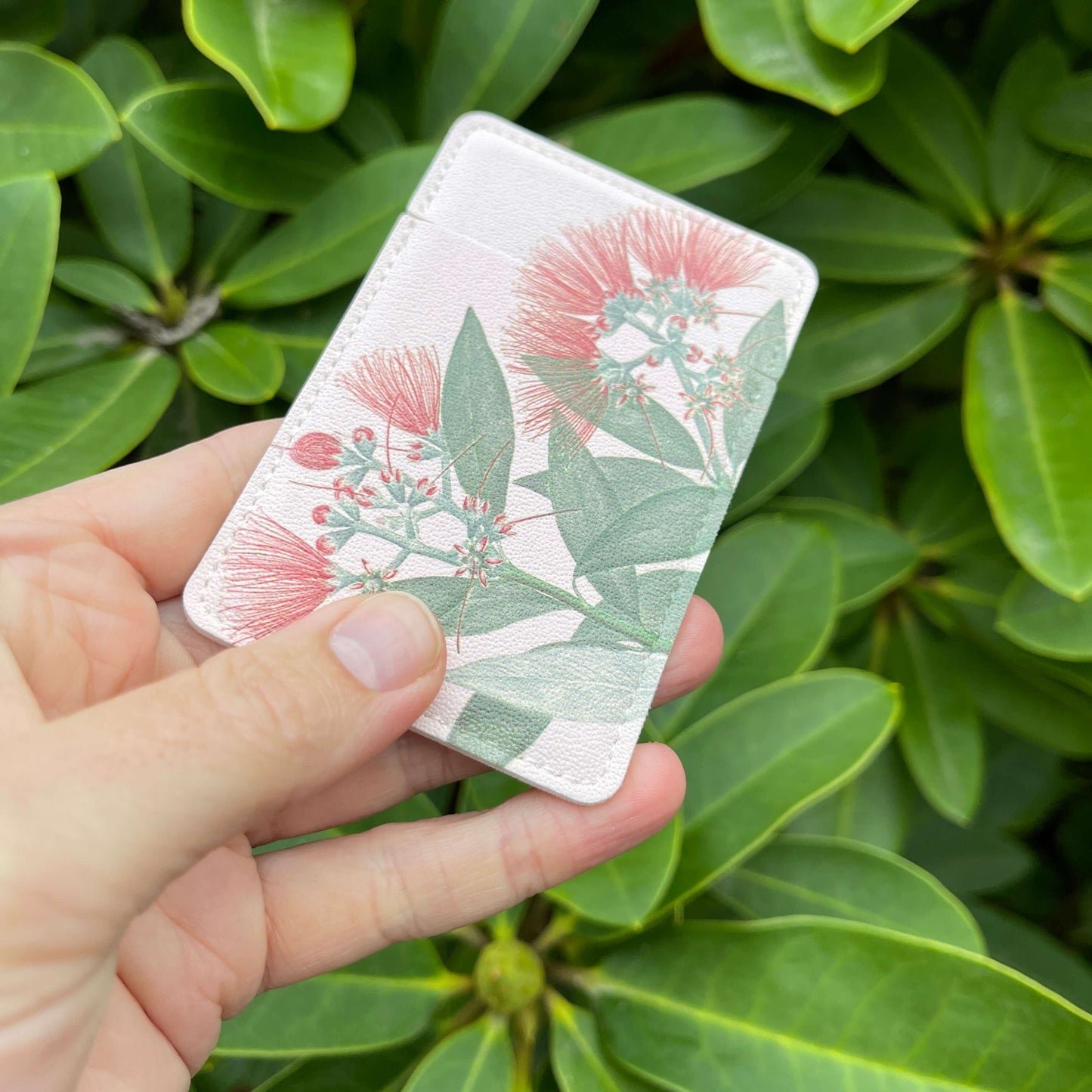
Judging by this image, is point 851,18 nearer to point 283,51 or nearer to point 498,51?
point 498,51

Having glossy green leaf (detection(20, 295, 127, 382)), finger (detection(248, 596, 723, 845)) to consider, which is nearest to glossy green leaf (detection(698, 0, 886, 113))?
finger (detection(248, 596, 723, 845))

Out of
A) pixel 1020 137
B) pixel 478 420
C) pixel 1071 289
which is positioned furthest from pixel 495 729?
pixel 1020 137

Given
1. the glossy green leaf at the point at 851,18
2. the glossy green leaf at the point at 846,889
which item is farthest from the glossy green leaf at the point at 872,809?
the glossy green leaf at the point at 851,18

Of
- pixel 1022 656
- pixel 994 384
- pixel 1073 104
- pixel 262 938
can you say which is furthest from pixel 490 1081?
pixel 1073 104

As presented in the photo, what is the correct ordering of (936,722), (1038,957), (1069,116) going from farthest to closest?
(1038,957) → (936,722) → (1069,116)

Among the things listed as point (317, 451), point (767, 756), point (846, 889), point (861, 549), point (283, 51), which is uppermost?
point (283, 51)

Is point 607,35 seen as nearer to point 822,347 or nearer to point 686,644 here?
point 822,347
